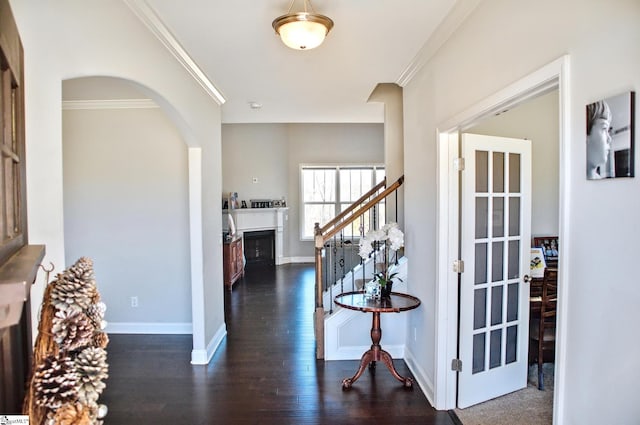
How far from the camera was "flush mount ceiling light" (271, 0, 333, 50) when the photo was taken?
7.18 ft

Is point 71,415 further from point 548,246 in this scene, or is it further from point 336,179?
point 336,179

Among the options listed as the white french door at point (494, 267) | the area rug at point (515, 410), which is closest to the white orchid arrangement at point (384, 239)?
the white french door at point (494, 267)

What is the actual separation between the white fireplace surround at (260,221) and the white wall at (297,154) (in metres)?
0.25

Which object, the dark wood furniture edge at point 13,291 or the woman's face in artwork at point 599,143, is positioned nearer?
the dark wood furniture edge at point 13,291

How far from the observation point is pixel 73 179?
4.48 metres

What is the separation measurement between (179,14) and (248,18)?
0.43m

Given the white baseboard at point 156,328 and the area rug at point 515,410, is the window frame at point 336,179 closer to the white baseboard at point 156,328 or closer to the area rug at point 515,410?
the white baseboard at point 156,328

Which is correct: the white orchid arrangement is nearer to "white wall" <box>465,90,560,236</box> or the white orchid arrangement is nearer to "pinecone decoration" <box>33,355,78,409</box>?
"white wall" <box>465,90,560,236</box>

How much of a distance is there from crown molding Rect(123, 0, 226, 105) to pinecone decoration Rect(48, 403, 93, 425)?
225 centimetres

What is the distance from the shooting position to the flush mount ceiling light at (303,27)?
2188 mm

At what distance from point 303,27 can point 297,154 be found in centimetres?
736

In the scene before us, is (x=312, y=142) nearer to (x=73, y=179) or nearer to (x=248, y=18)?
(x=73, y=179)

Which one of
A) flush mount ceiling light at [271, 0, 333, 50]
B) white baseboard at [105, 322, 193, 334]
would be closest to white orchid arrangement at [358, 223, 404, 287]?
flush mount ceiling light at [271, 0, 333, 50]

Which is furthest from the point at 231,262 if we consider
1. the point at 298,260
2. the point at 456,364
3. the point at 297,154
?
the point at 456,364
